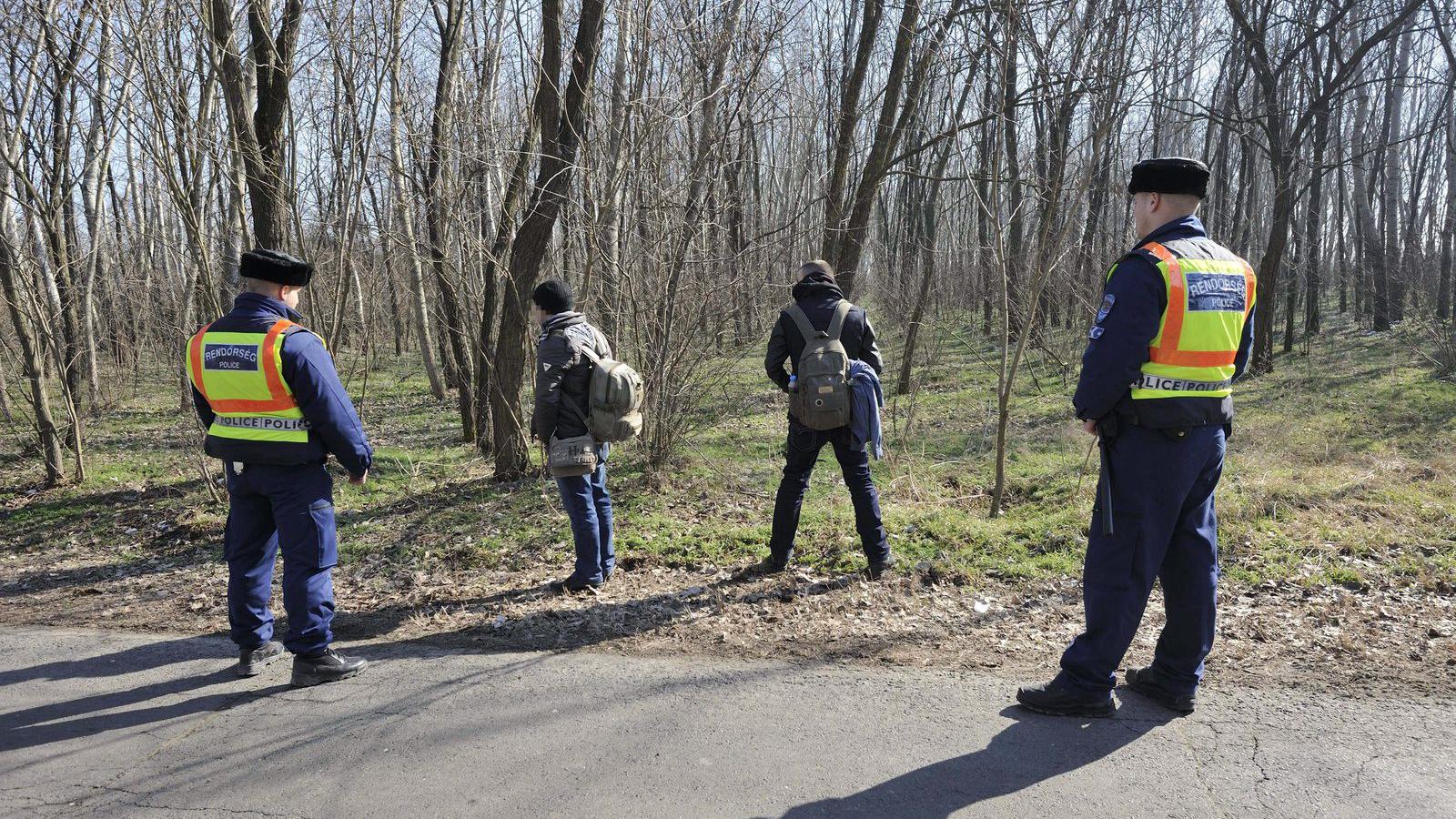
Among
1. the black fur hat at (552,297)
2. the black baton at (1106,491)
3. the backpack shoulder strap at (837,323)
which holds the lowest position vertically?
the black baton at (1106,491)

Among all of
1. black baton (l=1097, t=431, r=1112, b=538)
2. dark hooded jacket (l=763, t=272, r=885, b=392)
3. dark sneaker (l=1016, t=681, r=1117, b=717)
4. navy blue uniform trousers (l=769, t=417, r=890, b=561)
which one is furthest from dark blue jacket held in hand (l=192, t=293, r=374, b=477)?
black baton (l=1097, t=431, r=1112, b=538)

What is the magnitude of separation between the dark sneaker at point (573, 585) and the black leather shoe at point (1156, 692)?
298cm

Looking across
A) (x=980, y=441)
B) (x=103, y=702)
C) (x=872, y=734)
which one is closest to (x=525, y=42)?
(x=980, y=441)

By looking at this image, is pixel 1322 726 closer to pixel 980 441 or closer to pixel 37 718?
pixel 37 718

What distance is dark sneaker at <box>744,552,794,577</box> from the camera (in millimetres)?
5430

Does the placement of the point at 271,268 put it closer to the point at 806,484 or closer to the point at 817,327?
the point at 817,327

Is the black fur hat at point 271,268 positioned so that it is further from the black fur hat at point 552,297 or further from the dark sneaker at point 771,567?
the dark sneaker at point 771,567

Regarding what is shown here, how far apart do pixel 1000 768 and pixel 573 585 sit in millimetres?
2875

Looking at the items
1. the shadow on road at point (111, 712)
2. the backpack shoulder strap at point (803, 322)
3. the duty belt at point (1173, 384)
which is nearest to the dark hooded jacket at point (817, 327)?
the backpack shoulder strap at point (803, 322)

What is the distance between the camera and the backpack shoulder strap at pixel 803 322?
511 centimetres

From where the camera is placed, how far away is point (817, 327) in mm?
5133

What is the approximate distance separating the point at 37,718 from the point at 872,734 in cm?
359

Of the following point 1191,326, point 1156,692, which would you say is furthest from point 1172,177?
point 1156,692

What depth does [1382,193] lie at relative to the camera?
25.6 m
